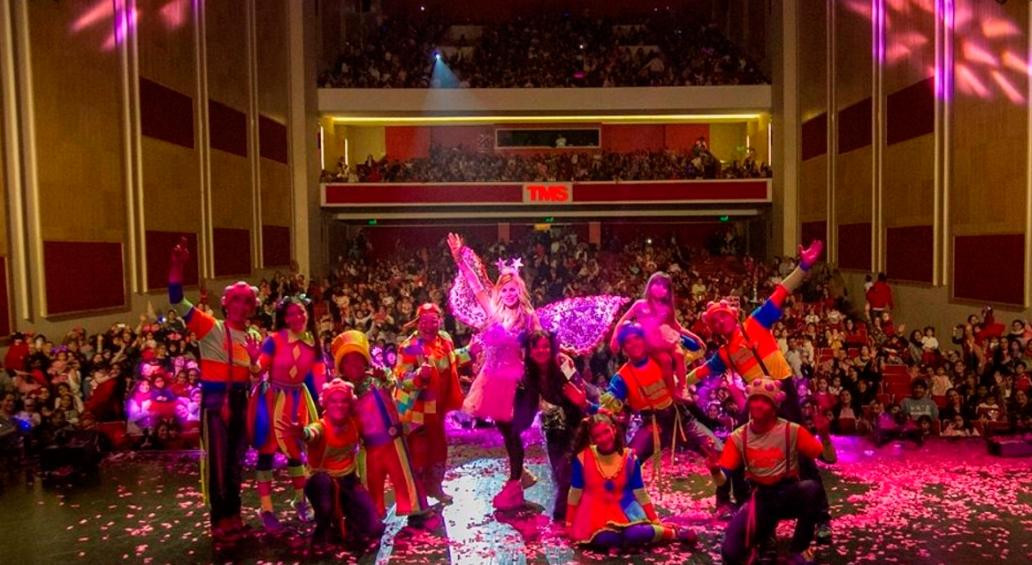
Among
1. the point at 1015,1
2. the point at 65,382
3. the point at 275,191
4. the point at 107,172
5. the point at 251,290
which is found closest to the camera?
the point at 251,290

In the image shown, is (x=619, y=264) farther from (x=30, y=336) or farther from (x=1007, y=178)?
(x=30, y=336)

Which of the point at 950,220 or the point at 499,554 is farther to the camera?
the point at 950,220

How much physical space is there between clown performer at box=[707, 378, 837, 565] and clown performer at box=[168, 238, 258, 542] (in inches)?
127

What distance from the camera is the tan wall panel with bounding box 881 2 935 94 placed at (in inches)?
578

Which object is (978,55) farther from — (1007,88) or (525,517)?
(525,517)

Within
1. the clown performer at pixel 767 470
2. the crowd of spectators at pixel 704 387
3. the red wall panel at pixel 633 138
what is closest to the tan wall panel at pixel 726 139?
the red wall panel at pixel 633 138

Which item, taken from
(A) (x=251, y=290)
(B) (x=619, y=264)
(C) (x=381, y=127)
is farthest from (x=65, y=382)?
(C) (x=381, y=127)

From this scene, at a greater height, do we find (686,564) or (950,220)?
(950,220)

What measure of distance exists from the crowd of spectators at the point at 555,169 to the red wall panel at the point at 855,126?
12.8 ft

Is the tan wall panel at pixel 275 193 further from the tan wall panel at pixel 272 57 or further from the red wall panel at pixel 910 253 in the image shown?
the red wall panel at pixel 910 253

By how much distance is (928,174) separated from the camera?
1471cm

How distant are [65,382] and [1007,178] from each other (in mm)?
12659

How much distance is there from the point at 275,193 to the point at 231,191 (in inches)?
107

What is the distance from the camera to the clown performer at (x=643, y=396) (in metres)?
5.86
